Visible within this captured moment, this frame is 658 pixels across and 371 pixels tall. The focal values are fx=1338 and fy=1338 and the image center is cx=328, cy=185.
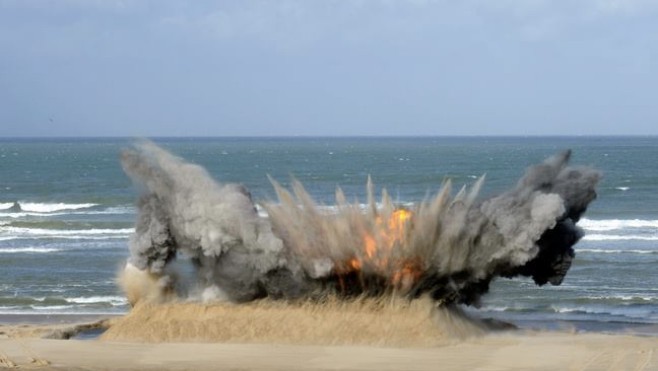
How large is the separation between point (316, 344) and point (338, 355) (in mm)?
694

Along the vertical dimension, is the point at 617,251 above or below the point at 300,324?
below

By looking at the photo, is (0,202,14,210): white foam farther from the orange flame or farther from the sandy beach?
the orange flame

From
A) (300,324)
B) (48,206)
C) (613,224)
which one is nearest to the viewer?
(300,324)

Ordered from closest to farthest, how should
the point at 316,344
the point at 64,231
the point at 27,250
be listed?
the point at 316,344, the point at 27,250, the point at 64,231

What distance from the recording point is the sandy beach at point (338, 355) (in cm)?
1505

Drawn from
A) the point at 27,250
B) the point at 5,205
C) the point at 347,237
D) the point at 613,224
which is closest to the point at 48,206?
the point at 5,205

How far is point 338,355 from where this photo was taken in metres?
15.6

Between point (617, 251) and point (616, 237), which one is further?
point (616, 237)

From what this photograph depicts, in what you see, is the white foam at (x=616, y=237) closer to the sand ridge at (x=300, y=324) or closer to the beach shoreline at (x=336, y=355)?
the beach shoreline at (x=336, y=355)

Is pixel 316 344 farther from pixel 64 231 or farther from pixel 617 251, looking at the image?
pixel 64 231

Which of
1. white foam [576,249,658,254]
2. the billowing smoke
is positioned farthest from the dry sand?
white foam [576,249,658,254]

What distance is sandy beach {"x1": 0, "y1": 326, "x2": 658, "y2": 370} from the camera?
15.0 meters

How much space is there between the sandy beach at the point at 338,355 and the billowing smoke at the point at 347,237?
88cm

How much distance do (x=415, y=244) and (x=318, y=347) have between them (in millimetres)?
1735
